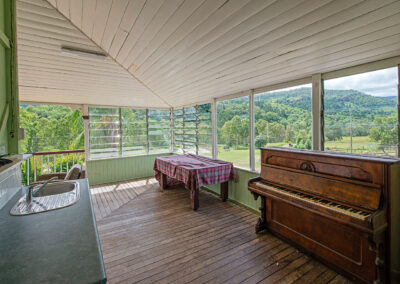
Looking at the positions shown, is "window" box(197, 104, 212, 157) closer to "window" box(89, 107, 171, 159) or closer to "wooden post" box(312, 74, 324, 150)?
"window" box(89, 107, 171, 159)

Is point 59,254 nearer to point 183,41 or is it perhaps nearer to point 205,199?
point 183,41

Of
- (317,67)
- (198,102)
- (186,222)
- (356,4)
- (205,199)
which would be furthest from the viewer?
(198,102)

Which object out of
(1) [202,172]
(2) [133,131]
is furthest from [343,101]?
(2) [133,131]

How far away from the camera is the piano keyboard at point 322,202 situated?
162 cm

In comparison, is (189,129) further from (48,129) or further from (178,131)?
(48,129)

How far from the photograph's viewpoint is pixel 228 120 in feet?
13.5

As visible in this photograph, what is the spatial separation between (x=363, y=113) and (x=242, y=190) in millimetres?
2145

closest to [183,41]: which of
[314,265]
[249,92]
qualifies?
[249,92]

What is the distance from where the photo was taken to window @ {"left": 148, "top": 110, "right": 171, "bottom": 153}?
609cm

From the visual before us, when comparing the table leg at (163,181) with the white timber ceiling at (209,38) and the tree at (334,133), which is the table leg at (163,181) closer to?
the white timber ceiling at (209,38)

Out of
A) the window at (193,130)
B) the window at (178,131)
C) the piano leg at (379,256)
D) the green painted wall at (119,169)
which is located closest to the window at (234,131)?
the window at (193,130)

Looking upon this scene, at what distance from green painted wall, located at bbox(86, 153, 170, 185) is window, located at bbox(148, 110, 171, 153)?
36 cm

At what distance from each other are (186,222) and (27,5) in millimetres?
3403

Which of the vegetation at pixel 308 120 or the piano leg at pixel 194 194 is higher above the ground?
the vegetation at pixel 308 120
